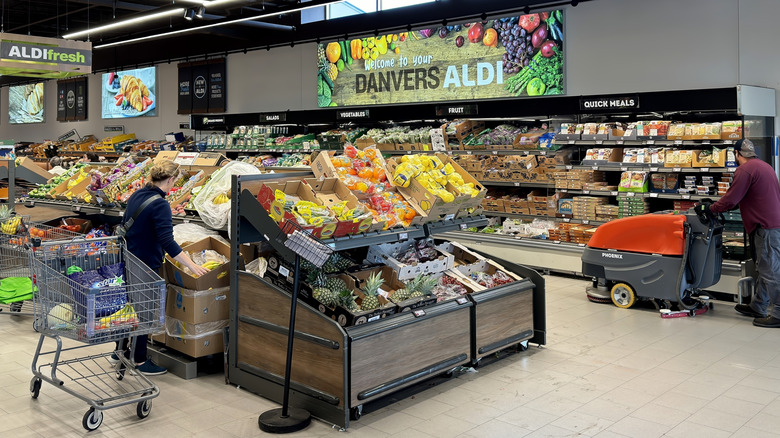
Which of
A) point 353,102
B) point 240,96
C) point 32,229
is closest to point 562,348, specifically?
point 32,229

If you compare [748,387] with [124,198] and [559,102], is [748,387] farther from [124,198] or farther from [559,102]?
[124,198]

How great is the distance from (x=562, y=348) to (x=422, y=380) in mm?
1667

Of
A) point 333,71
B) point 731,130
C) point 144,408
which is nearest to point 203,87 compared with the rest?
point 333,71

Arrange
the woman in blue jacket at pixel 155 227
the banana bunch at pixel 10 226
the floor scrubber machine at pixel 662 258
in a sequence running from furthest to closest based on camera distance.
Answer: the floor scrubber machine at pixel 662 258
the banana bunch at pixel 10 226
the woman in blue jacket at pixel 155 227

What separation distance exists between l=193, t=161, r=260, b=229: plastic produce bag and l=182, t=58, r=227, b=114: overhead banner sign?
30.5 feet

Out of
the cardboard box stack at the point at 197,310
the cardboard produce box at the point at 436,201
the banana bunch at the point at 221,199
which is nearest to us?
the cardboard box stack at the point at 197,310

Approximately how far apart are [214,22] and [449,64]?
4.05 metres

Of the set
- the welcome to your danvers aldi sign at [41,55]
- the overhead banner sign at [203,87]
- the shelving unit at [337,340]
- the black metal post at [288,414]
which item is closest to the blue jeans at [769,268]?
the shelving unit at [337,340]

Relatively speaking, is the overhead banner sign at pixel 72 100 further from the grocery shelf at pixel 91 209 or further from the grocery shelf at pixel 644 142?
the grocery shelf at pixel 644 142

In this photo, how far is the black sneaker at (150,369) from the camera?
508 centimetres

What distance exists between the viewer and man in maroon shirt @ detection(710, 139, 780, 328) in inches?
254

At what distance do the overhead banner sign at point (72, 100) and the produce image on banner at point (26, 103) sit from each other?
1120 mm

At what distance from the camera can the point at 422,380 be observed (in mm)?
4656

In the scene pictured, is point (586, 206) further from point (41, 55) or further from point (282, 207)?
point (41, 55)
